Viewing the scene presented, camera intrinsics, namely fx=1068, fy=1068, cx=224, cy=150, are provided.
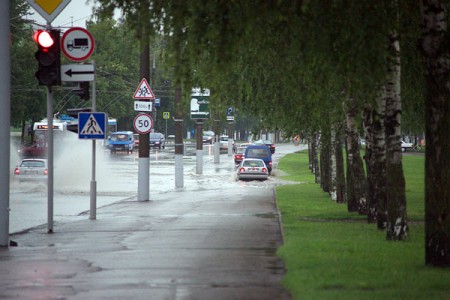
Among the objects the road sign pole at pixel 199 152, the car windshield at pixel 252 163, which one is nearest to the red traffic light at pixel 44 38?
the car windshield at pixel 252 163

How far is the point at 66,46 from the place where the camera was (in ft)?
69.2

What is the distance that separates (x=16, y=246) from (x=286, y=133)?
1356 centimetres

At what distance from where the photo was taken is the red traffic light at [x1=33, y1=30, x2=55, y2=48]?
1920 cm

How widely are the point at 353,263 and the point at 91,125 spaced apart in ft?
40.2

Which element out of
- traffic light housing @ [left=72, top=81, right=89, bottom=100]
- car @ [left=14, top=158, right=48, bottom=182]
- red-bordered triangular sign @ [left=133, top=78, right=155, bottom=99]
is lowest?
car @ [left=14, top=158, right=48, bottom=182]

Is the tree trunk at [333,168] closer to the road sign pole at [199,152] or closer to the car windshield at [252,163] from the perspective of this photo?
the car windshield at [252,163]

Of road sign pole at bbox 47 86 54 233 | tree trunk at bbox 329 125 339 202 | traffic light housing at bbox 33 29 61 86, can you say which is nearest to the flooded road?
road sign pole at bbox 47 86 54 233

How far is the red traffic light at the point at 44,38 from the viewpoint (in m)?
19.2

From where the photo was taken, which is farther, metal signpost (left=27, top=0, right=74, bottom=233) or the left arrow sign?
the left arrow sign

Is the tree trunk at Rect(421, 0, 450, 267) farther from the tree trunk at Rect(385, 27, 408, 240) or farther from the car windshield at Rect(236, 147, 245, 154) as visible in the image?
the car windshield at Rect(236, 147, 245, 154)

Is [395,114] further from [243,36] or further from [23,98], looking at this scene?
[23,98]

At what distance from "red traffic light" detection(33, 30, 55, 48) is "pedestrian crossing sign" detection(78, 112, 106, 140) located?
18.1ft

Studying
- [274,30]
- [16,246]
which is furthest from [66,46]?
[274,30]

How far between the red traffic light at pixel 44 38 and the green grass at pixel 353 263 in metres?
5.51
